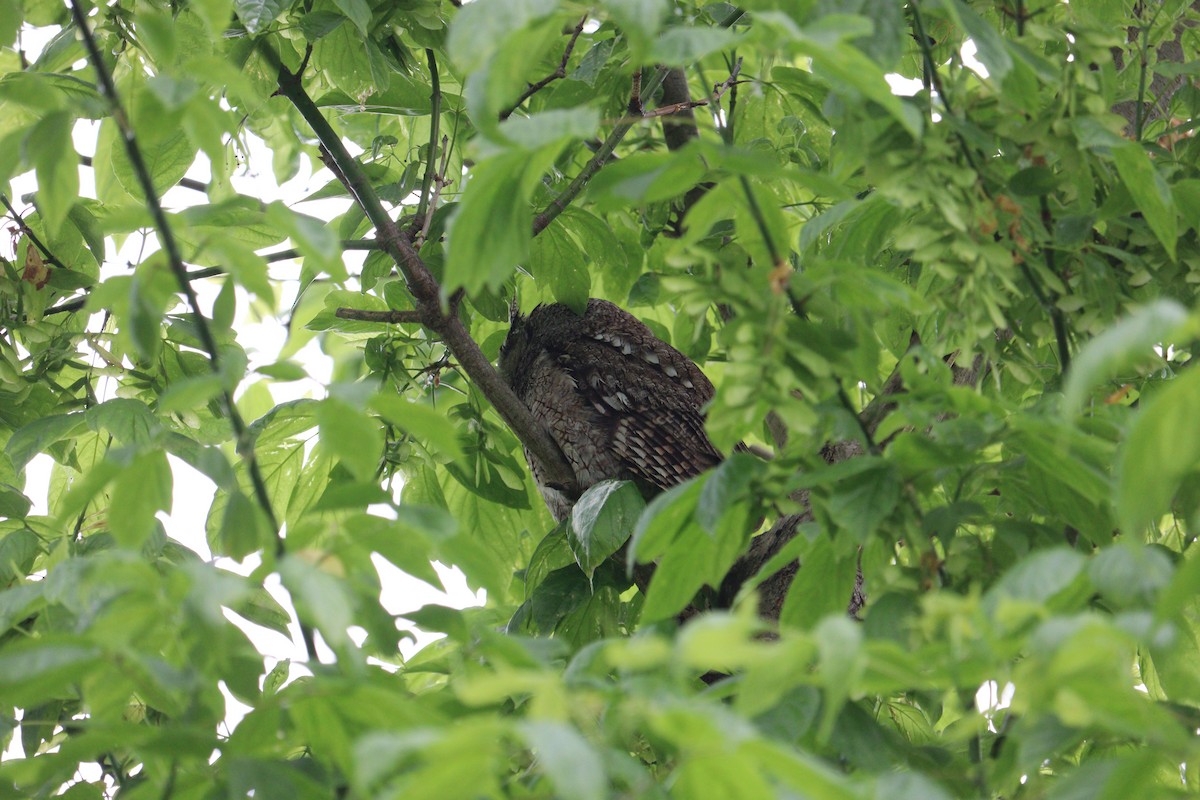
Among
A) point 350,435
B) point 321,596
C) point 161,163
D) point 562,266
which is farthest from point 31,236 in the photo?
point 321,596

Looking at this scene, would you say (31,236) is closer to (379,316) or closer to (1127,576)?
(379,316)

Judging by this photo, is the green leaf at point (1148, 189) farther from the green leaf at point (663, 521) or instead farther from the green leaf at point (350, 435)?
the green leaf at point (350, 435)

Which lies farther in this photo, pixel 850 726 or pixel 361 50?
pixel 361 50

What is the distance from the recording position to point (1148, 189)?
1267mm

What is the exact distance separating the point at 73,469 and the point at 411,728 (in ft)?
6.78

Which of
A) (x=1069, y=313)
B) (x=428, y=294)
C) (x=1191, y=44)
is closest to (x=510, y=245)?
(x=1069, y=313)

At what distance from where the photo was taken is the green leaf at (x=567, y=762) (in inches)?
22.9

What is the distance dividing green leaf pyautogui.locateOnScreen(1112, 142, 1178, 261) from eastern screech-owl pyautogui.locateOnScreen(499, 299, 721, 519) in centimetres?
149

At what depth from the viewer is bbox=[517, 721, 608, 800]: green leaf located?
1.91 ft

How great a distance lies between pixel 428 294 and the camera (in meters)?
2.20

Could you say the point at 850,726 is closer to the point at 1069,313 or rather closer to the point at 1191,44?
the point at 1069,313

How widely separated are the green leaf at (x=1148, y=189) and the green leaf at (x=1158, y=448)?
0.61 metres

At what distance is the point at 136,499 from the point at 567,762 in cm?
53

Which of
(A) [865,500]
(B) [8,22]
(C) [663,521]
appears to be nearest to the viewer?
(A) [865,500]
